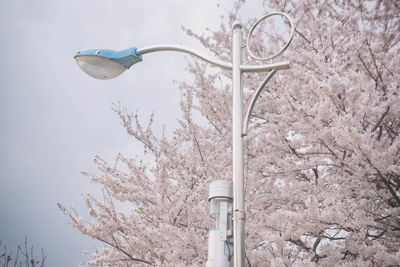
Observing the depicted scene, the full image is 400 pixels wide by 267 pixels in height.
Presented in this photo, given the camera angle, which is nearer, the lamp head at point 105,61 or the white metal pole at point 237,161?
the white metal pole at point 237,161

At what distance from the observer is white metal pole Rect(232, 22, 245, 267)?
2.44 m

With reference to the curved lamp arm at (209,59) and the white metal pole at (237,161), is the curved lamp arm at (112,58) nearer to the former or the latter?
the curved lamp arm at (209,59)

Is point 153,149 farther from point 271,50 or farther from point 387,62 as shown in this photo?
point 387,62

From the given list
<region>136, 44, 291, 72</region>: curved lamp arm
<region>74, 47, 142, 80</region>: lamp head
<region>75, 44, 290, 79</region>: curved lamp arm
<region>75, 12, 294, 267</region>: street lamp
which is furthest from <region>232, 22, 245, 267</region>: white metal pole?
<region>74, 47, 142, 80</region>: lamp head

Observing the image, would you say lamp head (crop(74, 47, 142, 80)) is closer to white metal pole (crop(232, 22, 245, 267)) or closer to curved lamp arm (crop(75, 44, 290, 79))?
curved lamp arm (crop(75, 44, 290, 79))

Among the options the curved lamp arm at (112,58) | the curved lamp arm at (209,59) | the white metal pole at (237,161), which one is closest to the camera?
the white metal pole at (237,161)

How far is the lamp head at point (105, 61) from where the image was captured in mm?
3613

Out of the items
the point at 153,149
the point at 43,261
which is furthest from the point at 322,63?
the point at 43,261

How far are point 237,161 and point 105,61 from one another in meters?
1.94

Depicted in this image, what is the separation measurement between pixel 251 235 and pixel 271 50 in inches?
133

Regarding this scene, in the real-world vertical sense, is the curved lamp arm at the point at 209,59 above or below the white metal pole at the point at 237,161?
above

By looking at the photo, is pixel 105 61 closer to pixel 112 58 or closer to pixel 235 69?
pixel 112 58

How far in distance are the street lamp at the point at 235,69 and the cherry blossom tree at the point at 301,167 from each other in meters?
0.80

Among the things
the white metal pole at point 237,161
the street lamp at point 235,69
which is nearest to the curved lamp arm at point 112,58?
the street lamp at point 235,69
